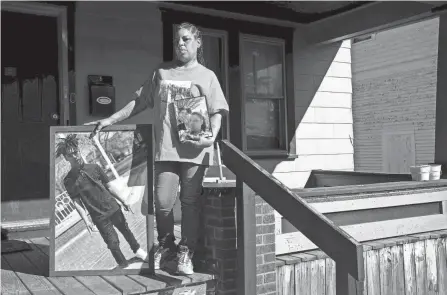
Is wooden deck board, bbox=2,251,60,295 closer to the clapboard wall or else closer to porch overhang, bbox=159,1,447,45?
the clapboard wall

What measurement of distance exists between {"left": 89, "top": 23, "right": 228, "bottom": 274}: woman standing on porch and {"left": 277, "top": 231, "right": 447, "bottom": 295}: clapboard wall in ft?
3.20

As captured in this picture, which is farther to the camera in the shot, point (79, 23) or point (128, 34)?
point (128, 34)

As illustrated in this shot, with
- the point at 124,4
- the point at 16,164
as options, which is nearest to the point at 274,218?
the point at 16,164

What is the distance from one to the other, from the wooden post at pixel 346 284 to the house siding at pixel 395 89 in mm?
13276

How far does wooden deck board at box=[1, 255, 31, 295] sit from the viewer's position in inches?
119

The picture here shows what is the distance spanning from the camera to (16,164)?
5.07 meters

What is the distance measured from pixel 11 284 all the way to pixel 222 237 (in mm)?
1536

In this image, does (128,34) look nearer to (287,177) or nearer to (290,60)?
(290,60)

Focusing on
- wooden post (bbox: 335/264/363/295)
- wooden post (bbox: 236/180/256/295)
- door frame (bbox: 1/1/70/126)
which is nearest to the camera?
wooden post (bbox: 335/264/363/295)

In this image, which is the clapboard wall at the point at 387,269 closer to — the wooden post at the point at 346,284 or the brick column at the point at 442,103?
the brick column at the point at 442,103

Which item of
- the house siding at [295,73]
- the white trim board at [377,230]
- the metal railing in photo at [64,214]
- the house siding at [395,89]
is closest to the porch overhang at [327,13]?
the house siding at [295,73]

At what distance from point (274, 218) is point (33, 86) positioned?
3.28 meters

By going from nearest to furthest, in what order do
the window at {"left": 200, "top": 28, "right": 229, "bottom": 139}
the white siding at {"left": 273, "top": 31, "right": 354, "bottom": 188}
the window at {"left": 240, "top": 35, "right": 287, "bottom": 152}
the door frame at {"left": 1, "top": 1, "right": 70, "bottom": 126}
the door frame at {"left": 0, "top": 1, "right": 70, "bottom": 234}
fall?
the door frame at {"left": 0, "top": 1, "right": 70, "bottom": 234} → the door frame at {"left": 1, "top": 1, "right": 70, "bottom": 126} → the window at {"left": 200, "top": 28, "right": 229, "bottom": 139} → the window at {"left": 240, "top": 35, "right": 287, "bottom": 152} → the white siding at {"left": 273, "top": 31, "right": 354, "bottom": 188}

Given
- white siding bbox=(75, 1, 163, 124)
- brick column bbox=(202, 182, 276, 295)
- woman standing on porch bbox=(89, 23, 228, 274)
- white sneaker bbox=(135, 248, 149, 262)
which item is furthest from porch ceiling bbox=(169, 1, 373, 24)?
white sneaker bbox=(135, 248, 149, 262)
